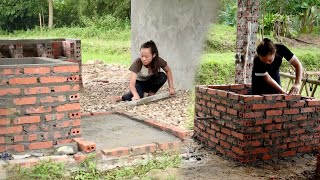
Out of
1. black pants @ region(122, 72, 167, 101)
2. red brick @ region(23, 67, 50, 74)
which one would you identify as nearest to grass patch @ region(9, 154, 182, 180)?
red brick @ region(23, 67, 50, 74)

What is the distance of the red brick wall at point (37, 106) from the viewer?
4051mm

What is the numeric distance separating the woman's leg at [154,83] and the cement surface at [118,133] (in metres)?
1.63

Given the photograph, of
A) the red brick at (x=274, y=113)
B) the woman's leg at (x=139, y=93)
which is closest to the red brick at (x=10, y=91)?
the red brick at (x=274, y=113)

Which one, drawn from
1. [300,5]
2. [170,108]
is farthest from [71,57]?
[300,5]

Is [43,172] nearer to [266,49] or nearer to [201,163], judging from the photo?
[201,163]

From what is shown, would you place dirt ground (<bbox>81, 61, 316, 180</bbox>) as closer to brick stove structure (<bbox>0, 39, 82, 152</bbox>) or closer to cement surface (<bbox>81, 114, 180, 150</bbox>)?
cement surface (<bbox>81, 114, 180, 150</bbox>)

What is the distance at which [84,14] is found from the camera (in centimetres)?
2811

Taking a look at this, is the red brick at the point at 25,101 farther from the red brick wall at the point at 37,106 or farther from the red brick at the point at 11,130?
the red brick at the point at 11,130

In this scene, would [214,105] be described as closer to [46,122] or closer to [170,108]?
[46,122]

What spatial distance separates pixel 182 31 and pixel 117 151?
482 centimetres

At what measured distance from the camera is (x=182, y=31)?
8688 millimetres

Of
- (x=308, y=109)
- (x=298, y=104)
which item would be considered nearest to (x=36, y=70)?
(x=298, y=104)

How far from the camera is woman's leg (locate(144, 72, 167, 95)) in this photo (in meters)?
7.54

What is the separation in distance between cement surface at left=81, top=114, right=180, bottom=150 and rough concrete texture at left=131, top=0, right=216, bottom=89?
3.01 meters
